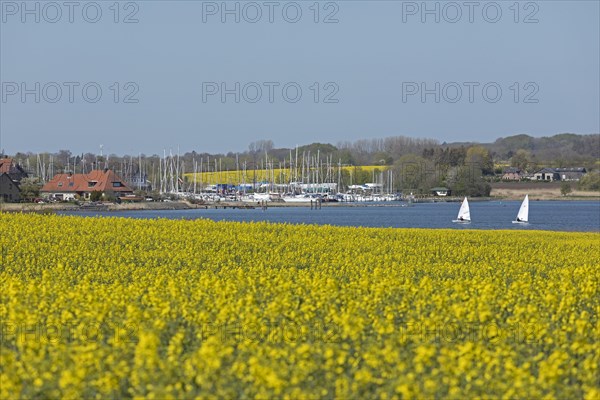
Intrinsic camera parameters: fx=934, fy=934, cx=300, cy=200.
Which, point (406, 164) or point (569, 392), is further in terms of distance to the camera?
point (406, 164)

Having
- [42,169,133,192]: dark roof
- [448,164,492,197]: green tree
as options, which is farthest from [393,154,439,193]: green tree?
[42,169,133,192]: dark roof

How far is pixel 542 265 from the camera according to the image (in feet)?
81.7

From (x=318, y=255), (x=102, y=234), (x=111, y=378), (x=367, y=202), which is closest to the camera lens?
(x=111, y=378)

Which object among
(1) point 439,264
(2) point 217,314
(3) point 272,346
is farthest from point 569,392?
(1) point 439,264

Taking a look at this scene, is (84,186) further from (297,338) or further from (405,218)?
(297,338)

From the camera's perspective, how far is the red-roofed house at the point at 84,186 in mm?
137375

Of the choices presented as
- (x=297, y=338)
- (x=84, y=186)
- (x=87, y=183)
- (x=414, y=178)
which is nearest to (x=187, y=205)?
(x=87, y=183)

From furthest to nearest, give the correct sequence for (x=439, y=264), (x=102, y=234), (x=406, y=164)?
(x=406, y=164)
(x=102, y=234)
(x=439, y=264)

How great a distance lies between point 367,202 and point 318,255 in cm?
14534

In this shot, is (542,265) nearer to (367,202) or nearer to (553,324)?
(553,324)

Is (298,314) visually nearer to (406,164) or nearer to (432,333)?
(432,333)

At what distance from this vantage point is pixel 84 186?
140m

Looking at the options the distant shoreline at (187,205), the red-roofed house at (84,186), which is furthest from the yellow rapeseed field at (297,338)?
the red-roofed house at (84,186)

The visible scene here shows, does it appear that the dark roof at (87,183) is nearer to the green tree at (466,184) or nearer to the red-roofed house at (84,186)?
the red-roofed house at (84,186)
